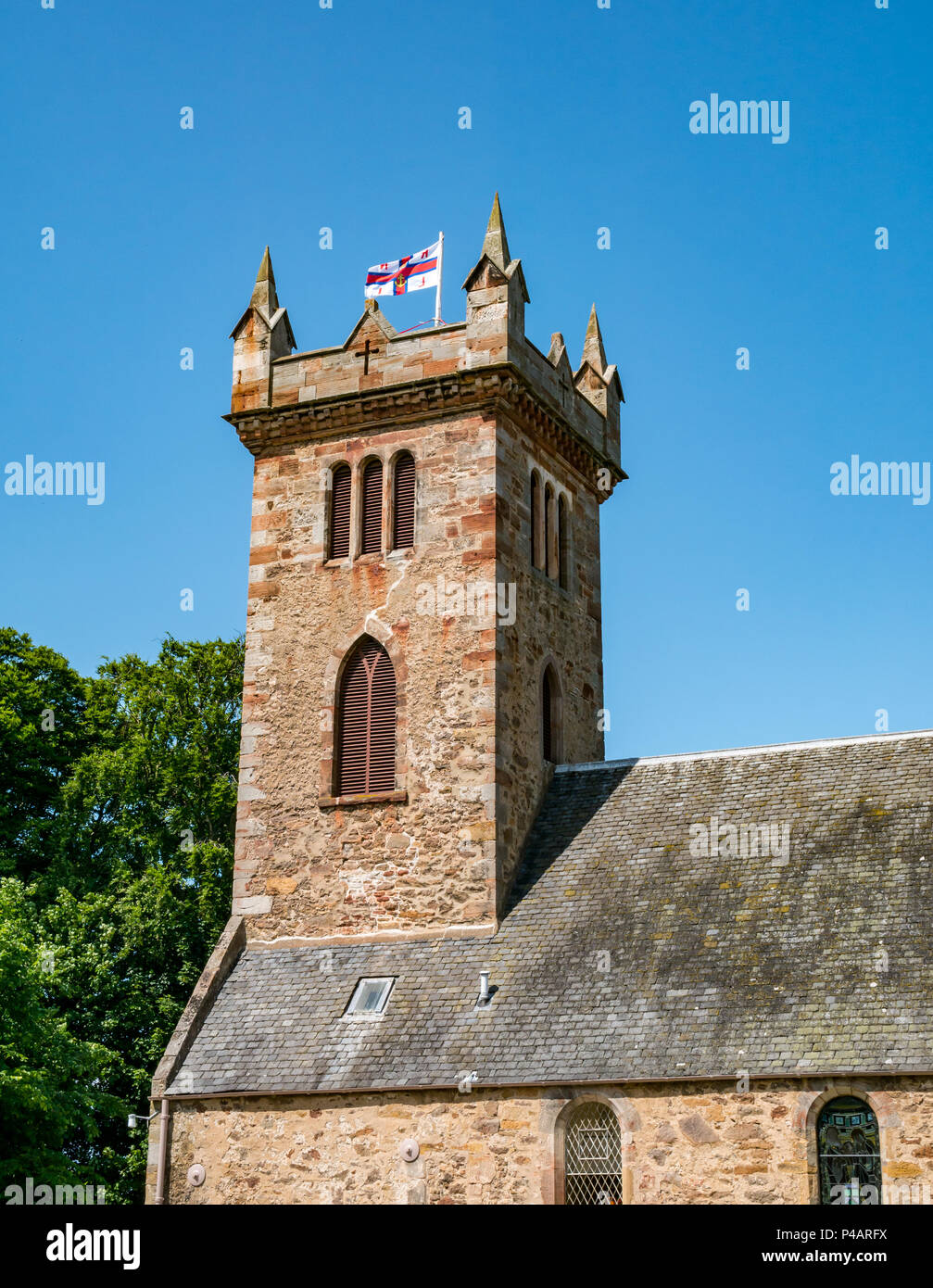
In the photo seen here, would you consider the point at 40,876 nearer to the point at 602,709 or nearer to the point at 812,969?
the point at 602,709

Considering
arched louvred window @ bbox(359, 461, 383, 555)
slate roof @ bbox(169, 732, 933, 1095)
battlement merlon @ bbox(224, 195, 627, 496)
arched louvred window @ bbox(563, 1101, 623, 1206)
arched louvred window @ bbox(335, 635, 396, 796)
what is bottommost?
arched louvred window @ bbox(563, 1101, 623, 1206)

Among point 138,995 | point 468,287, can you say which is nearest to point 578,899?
point 468,287

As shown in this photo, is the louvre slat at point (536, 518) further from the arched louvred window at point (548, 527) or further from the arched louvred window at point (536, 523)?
the arched louvred window at point (548, 527)

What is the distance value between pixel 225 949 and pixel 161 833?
44.8 ft

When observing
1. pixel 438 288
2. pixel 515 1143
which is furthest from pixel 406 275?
pixel 515 1143

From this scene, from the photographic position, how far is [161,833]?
3800cm

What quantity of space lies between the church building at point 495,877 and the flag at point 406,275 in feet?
3.14

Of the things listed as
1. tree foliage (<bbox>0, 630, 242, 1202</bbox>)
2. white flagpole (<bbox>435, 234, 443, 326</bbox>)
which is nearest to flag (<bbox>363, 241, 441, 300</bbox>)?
white flagpole (<bbox>435, 234, 443, 326</bbox>)

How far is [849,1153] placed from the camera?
742 inches

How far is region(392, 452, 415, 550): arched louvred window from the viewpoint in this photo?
1042 inches

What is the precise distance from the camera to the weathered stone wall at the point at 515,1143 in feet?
61.8

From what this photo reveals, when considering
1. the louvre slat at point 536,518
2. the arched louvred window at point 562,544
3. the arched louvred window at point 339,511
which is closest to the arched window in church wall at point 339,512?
the arched louvred window at point 339,511

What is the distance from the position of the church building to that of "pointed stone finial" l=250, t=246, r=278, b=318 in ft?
0.23

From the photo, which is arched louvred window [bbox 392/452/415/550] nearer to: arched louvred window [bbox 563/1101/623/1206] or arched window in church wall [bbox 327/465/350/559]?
arched window in church wall [bbox 327/465/350/559]
